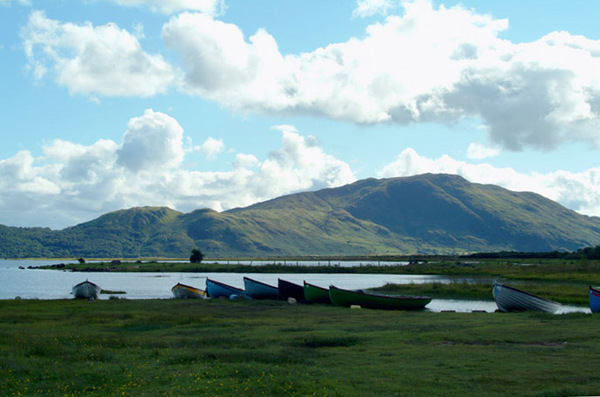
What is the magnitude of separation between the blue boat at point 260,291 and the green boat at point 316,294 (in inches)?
208

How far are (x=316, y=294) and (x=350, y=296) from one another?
5638 mm

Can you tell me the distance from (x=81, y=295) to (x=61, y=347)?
42.7 meters

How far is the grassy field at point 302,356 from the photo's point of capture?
54.5 ft

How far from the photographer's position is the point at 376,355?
2186 cm

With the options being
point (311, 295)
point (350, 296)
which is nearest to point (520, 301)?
point (350, 296)

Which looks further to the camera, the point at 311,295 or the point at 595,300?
the point at 311,295

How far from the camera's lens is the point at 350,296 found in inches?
1930

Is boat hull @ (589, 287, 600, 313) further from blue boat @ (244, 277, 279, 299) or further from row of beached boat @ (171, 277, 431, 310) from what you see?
blue boat @ (244, 277, 279, 299)

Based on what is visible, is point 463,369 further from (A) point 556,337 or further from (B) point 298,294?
(B) point 298,294

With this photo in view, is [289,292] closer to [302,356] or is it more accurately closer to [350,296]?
[350,296]

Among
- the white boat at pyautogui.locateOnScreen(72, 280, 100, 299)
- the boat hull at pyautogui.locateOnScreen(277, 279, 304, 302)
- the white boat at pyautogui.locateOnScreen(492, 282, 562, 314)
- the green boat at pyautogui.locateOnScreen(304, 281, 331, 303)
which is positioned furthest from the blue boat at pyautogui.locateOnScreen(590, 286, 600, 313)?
the white boat at pyautogui.locateOnScreen(72, 280, 100, 299)

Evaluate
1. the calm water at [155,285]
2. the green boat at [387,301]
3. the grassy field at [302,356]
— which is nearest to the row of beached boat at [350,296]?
the green boat at [387,301]

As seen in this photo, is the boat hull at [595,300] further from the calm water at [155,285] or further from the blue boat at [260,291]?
the blue boat at [260,291]

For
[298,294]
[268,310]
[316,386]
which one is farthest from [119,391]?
[298,294]
